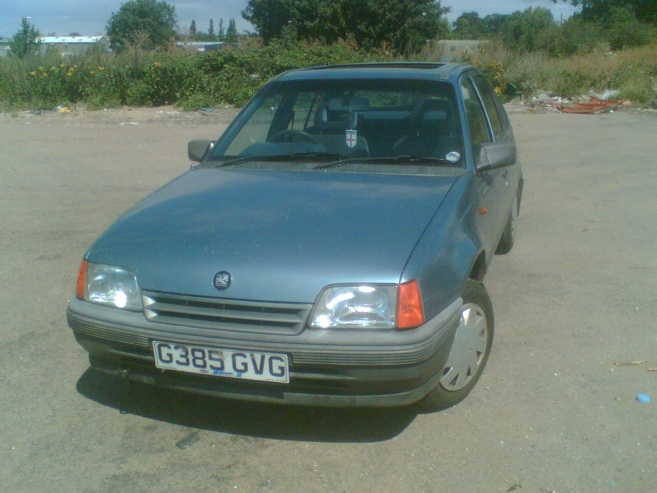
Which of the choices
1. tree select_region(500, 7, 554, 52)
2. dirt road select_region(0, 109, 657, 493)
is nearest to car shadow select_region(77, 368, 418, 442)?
dirt road select_region(0, 109, 657, 493)

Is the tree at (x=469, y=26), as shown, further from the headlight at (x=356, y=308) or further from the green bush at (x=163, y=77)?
the headlight at (x=356, y=308)

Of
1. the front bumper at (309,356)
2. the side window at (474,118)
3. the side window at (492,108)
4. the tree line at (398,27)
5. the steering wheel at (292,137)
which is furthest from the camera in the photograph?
the tree line at (398,27)

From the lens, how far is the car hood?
291 centimetres

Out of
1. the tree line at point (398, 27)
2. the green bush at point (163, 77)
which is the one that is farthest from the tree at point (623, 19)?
the green bush at point (163, 77)

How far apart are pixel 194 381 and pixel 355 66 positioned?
110 inches

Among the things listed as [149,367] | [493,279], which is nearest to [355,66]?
[493,279]

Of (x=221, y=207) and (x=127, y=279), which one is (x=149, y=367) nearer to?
(x=127, y=279)

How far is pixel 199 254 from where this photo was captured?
10.1ft

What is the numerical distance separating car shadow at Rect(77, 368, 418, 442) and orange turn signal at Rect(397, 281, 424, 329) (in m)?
0.71

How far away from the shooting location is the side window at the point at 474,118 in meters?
4.31

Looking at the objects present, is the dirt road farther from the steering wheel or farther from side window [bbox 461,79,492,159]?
the steering wheel

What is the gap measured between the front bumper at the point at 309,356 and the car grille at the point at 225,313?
1.3 inches

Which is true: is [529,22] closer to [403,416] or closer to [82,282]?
[403,416]

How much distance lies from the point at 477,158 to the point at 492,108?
1.64 m
